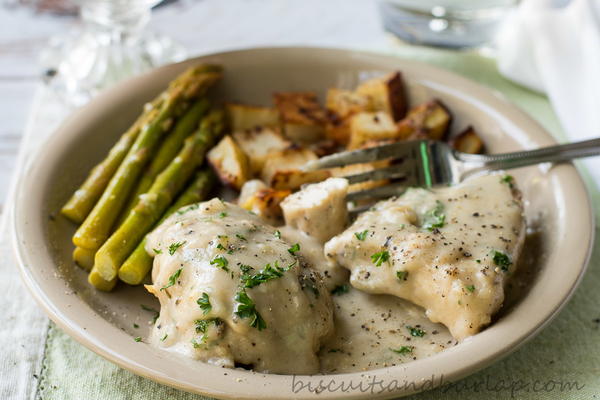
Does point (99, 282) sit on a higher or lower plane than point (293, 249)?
lower

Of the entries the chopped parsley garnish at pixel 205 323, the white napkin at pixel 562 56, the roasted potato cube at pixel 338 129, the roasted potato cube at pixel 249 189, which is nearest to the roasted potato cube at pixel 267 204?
the roasted potato cube at pixel 249 189

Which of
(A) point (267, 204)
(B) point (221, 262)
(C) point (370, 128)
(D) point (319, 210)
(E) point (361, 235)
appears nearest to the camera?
(B) point (221, 262)

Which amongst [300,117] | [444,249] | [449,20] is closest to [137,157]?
[300,117]

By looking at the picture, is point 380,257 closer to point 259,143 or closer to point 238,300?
point 238,300

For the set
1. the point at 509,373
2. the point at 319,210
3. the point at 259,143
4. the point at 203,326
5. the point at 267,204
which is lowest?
the point at 509,373

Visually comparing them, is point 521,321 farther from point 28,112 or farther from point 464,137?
point 28,112

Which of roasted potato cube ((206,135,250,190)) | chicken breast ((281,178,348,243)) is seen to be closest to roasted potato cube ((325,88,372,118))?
roasted potato cube ((206,135,250,190))

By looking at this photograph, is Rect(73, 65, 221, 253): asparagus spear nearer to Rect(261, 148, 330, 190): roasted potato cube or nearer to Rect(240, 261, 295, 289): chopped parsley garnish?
Rect(261, 148, 330, 190): roasted potato cube
